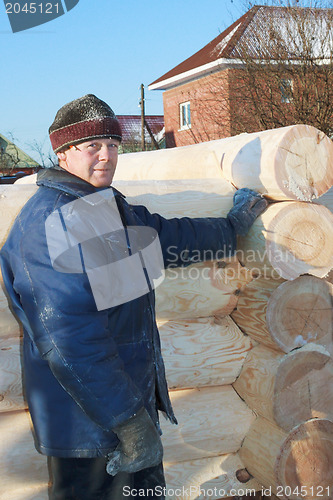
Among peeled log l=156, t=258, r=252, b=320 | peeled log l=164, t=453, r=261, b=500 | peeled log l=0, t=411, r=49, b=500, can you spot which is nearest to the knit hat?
peeled log l=156, t=258, r=252, b=320

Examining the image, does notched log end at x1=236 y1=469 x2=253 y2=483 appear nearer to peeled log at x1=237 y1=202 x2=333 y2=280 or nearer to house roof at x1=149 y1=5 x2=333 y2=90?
peeled log at x1=237 y1=202 x2=333 y2=280

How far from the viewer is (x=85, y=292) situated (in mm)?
1857

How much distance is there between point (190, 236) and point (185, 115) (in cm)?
2101

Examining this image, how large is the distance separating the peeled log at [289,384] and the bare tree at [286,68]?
419 inches

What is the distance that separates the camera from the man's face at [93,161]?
2174 millimetres

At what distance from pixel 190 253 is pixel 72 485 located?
49.5 inches

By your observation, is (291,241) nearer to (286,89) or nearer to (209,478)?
(209,478)

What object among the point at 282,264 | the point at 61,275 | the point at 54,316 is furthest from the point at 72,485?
the point at 282,264

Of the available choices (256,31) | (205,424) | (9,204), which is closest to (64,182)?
(9,204)

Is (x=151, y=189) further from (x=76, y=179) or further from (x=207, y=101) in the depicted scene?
(x=207, y=101)

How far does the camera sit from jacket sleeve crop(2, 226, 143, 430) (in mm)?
1836

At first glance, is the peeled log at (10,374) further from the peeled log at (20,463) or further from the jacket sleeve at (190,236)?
the jacket sleeve at (190,236)

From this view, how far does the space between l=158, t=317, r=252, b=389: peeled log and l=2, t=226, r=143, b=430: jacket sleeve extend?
910 millimetres

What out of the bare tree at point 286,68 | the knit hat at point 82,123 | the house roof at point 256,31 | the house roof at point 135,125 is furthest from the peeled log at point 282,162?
the house roof at point 135,125
